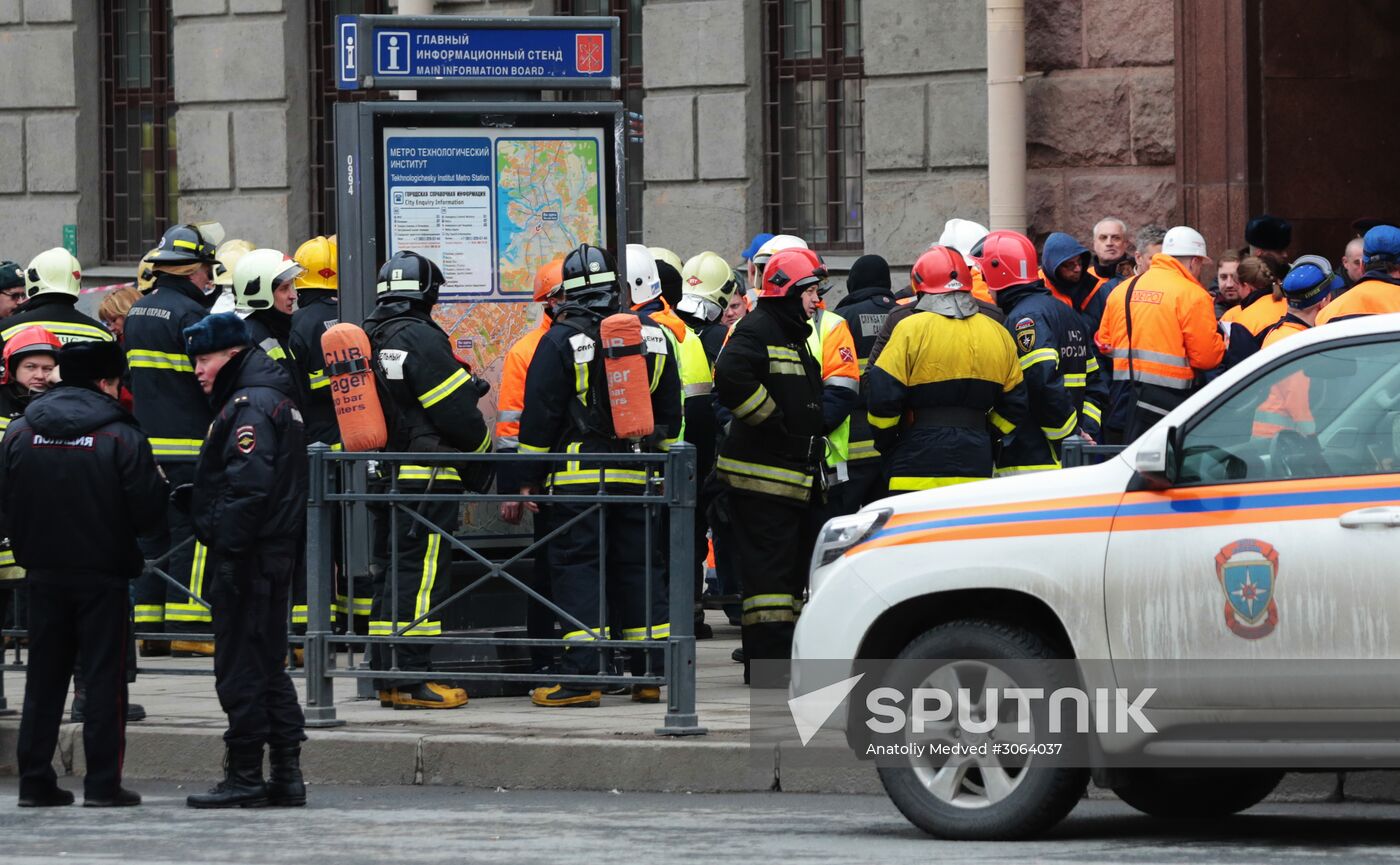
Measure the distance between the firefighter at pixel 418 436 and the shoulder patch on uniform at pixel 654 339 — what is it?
0.78 metres

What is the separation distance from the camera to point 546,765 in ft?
32.3

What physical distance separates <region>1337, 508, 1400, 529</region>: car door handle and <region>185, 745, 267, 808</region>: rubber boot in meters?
4.06

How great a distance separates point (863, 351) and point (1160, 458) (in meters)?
5.11

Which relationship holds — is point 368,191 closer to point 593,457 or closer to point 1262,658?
point 593,457

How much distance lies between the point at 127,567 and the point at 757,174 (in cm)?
944

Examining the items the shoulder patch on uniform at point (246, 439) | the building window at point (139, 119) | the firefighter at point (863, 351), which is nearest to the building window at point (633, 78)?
the building window at point (139, 119)

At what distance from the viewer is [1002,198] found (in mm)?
16656

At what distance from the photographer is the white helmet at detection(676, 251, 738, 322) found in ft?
45.8

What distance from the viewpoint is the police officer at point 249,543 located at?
925cm

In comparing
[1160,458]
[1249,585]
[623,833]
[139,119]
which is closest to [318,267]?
[623,833]

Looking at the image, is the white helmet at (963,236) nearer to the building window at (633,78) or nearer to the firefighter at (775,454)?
the firefighter at (775,454)

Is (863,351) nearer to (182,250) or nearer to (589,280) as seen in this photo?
(589,280)

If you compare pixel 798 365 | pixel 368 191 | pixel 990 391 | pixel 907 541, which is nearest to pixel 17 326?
pixel 368 191

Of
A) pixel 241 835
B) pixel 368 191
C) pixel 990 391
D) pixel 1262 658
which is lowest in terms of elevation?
pixel 241 835
